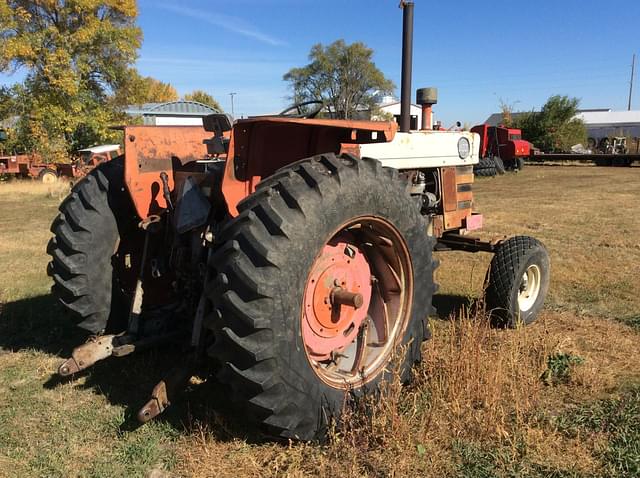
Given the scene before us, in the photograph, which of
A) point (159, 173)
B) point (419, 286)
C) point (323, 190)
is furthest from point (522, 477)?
point (159, 173)

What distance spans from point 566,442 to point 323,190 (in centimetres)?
185

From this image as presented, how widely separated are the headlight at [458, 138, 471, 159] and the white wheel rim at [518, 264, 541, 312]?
4.01 feet

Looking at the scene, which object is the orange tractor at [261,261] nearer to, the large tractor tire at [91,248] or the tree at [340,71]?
the large tractor tire at [91,248]

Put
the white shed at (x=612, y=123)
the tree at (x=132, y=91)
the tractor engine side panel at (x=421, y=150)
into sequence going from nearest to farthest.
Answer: the tractor engine side panel at (x=421, y=150) < the tree at (x=132, y=91) < the white shed at (x=612, y=123)

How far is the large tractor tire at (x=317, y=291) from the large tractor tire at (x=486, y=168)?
1815 centimetres

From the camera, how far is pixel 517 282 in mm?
4398

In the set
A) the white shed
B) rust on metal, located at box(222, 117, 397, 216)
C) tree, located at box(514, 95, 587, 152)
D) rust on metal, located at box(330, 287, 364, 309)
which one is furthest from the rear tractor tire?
the white shed

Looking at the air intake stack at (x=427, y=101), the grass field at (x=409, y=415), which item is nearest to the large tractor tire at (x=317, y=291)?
the grass field at (x=409, y=415)

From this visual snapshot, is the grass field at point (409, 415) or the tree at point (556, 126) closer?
the grass field at point (409, 415)

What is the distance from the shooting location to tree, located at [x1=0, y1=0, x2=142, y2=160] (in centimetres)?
2439

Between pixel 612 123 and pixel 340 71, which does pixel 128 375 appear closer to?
pixel 340 71

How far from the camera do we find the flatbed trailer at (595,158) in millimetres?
25078

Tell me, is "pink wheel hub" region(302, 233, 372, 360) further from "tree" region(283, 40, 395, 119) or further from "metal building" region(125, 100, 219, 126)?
"tree" region(283, 40, 395, 119)

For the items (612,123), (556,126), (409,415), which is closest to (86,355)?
(409,415)
